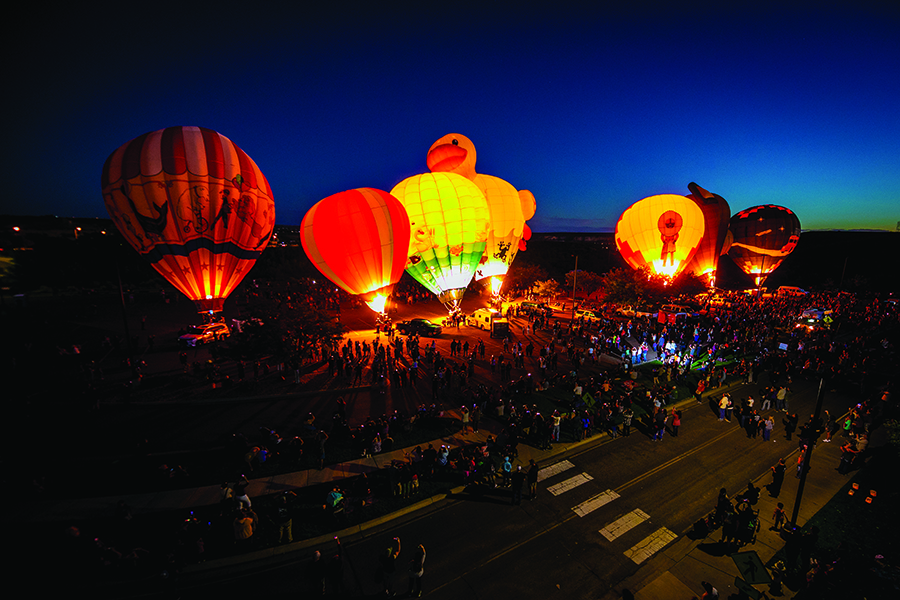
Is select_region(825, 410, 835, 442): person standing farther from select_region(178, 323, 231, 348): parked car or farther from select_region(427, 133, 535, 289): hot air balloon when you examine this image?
select_region(178, 323, 231, 348): parked car

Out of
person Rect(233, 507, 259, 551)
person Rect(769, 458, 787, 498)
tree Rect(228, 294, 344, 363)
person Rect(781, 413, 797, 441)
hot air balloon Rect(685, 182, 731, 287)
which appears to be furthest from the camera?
hot air balloon Rect(685, 182, 731, 287)

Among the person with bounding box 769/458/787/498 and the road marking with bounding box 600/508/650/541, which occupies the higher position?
the person with bounding box 769/458/787/498

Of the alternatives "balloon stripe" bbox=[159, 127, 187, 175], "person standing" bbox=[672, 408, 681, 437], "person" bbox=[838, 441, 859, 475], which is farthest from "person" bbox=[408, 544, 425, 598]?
"balloon stripe" bbox=[159, 127, 187, 175]

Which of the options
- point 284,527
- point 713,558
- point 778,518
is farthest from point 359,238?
point 778,518

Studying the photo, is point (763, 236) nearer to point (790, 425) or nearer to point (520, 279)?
point (520, 279)

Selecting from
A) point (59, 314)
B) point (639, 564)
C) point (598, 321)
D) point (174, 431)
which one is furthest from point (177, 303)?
point (639, 564)

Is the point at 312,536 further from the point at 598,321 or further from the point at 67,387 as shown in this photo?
the point at 598,321
